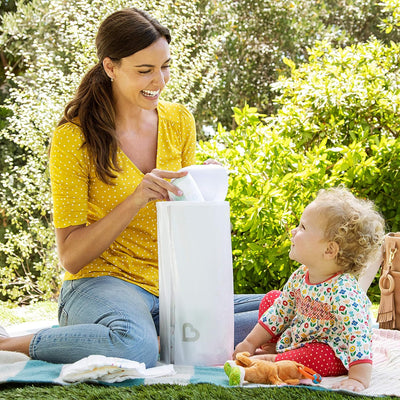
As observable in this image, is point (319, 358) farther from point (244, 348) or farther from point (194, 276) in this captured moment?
point (194, 276)

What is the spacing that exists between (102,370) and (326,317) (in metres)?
0.79

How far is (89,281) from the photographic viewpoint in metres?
2.41

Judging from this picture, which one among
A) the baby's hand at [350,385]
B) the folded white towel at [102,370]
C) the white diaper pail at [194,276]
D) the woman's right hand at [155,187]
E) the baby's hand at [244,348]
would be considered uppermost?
the woman's right hand at [155,187]

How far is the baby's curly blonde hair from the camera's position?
2.16 metres

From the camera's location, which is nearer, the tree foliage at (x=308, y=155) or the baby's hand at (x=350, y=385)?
the baby's hand at (x=350, y=385)

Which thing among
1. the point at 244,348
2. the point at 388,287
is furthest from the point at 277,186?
the point at 244,348

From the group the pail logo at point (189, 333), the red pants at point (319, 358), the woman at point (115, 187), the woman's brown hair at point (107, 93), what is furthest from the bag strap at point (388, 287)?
the woman's brown hair at point (107, 93)

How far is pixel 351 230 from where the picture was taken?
85.4 inches

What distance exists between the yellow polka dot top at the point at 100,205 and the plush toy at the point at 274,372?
2.01 ft

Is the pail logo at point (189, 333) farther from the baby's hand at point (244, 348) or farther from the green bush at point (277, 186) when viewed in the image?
the green bush at point (277, 186)

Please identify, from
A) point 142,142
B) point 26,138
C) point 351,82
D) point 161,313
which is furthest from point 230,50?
point 161,313

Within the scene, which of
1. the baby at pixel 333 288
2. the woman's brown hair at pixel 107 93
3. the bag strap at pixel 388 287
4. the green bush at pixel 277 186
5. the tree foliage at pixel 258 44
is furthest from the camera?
the tree foliage at pixel 258 44

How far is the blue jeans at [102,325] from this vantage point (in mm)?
2086

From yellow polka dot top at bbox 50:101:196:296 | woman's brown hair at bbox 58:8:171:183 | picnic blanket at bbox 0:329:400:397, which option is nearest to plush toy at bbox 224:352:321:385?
picnic blanket at bbox 0:329:400:397
